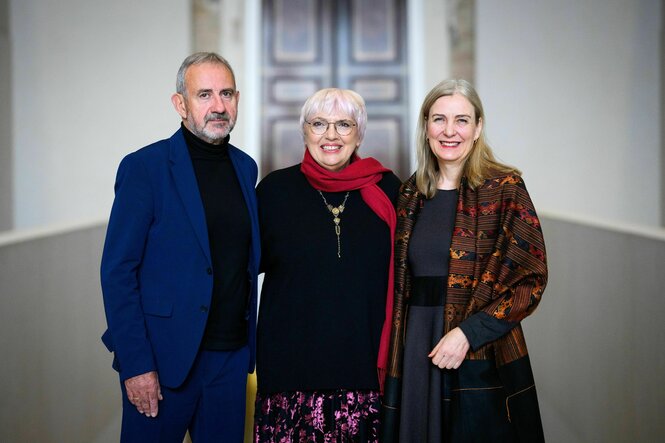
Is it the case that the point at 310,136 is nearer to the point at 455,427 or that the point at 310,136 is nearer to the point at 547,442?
the point at 455,427

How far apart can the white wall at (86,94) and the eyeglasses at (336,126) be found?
5109 mm

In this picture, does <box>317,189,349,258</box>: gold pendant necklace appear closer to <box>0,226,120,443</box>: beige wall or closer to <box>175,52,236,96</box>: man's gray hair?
<box>175,52,236,96</box>: man's gray hair

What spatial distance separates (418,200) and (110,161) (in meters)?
5.54

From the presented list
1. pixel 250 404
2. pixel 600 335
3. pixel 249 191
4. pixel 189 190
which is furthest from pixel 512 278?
pixel 600 335

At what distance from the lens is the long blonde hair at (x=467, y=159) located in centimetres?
252

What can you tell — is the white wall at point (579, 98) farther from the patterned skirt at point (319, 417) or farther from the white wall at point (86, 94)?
the patterned skirt at point (319, 417)

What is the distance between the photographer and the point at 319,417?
2582mm

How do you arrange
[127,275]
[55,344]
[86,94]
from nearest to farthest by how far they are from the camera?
[127,275], [55,344], [86,94]

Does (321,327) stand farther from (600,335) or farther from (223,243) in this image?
(600,335)

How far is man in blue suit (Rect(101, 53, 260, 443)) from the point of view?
7.72 ft

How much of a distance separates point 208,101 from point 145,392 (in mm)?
967

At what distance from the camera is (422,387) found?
8.17ft

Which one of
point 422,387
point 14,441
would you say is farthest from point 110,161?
point 422,387

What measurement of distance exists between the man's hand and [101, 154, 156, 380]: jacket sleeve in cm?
2
